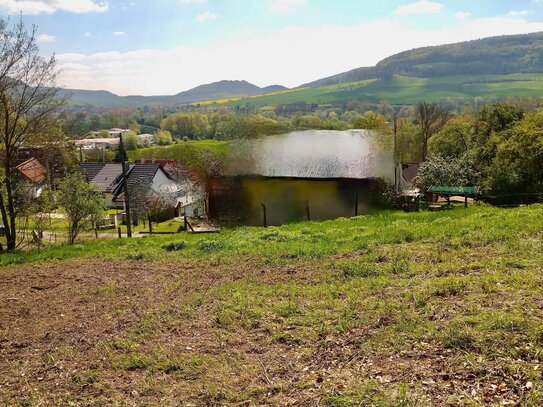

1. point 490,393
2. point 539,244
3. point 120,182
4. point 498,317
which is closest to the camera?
point 490,393

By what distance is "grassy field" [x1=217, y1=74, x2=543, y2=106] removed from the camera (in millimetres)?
136375

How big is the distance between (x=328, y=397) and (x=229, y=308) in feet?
11.3

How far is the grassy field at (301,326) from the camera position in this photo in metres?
4.86

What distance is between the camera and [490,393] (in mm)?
4309

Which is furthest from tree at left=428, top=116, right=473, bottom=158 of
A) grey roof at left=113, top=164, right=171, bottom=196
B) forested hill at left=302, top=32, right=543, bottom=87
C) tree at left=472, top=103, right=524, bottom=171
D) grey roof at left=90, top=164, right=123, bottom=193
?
forested hill at left=302, top=32, right=543, bottom=87

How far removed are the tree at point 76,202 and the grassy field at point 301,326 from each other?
845cm

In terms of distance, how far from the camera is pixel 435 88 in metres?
162

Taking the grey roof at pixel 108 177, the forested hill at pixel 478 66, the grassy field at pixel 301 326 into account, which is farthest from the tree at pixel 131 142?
the forested hill at pixel 478 66

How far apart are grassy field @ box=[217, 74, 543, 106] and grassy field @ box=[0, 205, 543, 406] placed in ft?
409

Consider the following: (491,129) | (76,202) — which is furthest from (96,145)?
(491,129)

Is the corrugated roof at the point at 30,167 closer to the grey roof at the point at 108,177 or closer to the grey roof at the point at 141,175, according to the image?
the grey roof at the point at 141,175

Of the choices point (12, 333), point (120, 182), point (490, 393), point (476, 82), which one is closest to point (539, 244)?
point (490, 393)

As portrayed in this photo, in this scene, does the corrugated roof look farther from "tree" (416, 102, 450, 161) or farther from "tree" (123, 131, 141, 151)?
"tree" (123, 131, 141, 151)

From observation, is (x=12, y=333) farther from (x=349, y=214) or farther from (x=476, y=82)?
(x=476, y=82)
